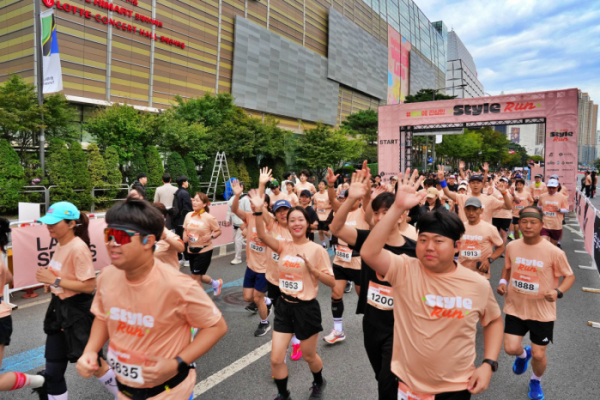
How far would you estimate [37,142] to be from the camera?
51.8ft

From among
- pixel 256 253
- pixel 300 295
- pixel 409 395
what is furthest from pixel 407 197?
pixel 256 253

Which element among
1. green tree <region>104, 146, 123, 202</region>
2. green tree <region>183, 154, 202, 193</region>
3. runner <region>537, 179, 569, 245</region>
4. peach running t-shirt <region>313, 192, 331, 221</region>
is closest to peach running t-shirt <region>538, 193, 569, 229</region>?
runner <region>537, 179, 569, 245</region>

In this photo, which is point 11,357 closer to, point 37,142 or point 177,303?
point 177,303

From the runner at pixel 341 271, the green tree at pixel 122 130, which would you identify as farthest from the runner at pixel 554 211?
the green tree at pixel 122 130

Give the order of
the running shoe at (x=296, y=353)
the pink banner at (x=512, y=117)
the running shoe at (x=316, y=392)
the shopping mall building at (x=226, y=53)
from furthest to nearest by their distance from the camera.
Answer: the shopping mall building at (x=226, y=53), the pink banner at (x=512, y=117), the running shoe at (x=296, y=353), the running shoe at (x=316, y=392)

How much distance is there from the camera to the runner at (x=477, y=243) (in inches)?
197

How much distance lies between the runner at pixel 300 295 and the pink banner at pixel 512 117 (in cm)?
1679

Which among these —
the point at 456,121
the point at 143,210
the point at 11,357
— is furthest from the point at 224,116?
the point at 143,210

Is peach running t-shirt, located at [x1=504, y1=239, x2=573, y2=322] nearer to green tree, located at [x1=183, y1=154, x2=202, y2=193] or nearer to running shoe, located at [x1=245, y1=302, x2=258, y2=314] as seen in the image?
running shoe, located at [x1=245, y1=302, x2=258, y2=314]

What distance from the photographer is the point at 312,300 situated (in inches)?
144

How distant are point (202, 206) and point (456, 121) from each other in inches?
645

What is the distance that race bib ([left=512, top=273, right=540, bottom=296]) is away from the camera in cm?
373

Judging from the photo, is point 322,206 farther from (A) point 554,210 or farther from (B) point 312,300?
(B) point 312,300

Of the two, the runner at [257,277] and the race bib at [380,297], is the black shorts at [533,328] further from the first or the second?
the runner at [257,277]
